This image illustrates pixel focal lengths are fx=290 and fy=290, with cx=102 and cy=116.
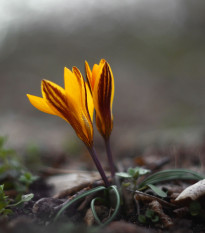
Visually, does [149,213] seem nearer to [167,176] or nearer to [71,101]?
[167,176]

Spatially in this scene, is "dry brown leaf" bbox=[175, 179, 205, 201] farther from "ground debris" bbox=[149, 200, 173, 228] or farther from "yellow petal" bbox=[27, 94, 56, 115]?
"yellow petal" bbox=[27, 94, 56, 115]

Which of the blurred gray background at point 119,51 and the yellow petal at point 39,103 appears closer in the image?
the yellow petal at point 39,103

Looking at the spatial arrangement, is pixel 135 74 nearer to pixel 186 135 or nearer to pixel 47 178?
pixel 186 135

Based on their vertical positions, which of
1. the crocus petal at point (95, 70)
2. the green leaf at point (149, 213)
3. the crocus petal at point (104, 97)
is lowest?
the green leaf at point (149, 213)

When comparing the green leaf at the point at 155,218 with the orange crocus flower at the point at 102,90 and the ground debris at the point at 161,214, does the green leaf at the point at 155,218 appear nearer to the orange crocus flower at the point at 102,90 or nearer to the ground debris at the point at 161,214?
the ground debris at the point at 161,214

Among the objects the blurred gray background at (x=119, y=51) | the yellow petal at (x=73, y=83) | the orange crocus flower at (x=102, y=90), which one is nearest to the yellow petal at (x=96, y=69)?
the orange crocus flower at (x=102, y=90)

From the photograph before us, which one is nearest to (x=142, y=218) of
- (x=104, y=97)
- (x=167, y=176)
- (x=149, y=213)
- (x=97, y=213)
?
(x=149, y=213)

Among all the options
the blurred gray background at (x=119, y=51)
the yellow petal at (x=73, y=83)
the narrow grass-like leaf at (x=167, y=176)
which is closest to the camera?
the yellow petal at (x=73, y=83)
